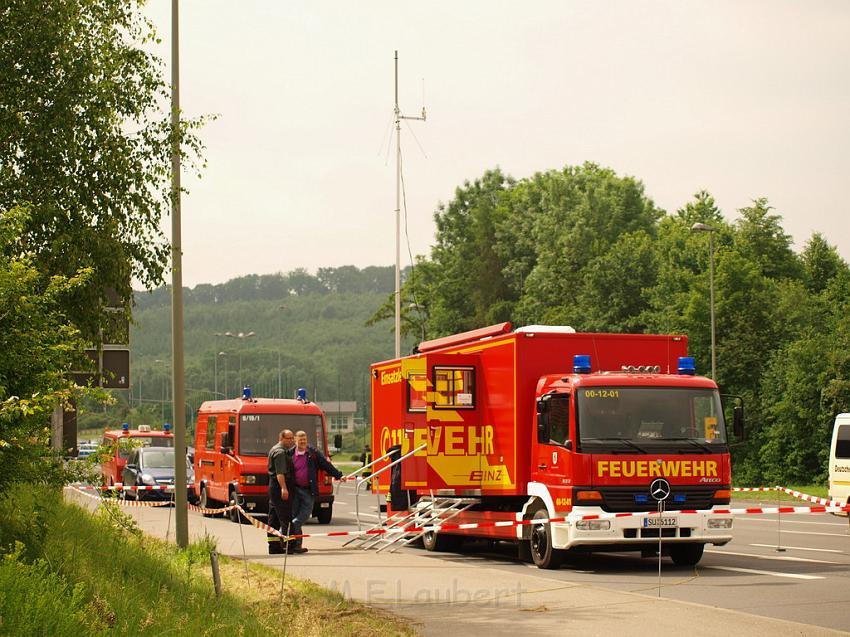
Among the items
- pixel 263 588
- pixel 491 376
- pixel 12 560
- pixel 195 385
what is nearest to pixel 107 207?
pixel 263 588

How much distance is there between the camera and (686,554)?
17.2 metres

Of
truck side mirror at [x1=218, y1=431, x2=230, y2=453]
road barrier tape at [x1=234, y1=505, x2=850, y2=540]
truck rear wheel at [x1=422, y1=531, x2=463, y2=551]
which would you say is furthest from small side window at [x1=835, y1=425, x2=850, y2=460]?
truck side mirror at [x1=218, y1=431, x2=230, y2=453]

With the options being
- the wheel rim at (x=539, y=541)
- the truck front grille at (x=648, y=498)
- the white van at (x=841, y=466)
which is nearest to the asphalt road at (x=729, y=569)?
the wheel rim at (x=539, y=541)

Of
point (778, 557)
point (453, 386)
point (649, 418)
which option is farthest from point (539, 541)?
point (778, 557)

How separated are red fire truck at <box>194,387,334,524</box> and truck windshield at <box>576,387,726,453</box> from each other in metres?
11.9

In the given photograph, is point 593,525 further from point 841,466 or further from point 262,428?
point 262,428

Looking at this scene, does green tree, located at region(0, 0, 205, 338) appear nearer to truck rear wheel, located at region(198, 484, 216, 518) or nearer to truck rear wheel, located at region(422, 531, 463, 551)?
truck rear wheel, located at region(422, 531, 463, 551)

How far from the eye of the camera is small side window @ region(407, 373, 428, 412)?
810 inches

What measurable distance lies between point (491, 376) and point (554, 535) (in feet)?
9.49

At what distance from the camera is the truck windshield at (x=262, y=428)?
2816 cm

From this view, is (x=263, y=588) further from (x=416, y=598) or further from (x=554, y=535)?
(x=554, y=535)

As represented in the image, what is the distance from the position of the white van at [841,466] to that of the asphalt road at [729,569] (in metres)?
0.69

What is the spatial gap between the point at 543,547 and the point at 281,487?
12.3 feet

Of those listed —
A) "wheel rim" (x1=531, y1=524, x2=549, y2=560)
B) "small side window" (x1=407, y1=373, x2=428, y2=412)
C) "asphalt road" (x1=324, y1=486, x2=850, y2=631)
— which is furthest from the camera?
"small side window" (x1=407, y1=373, x2=428, y2=412)
